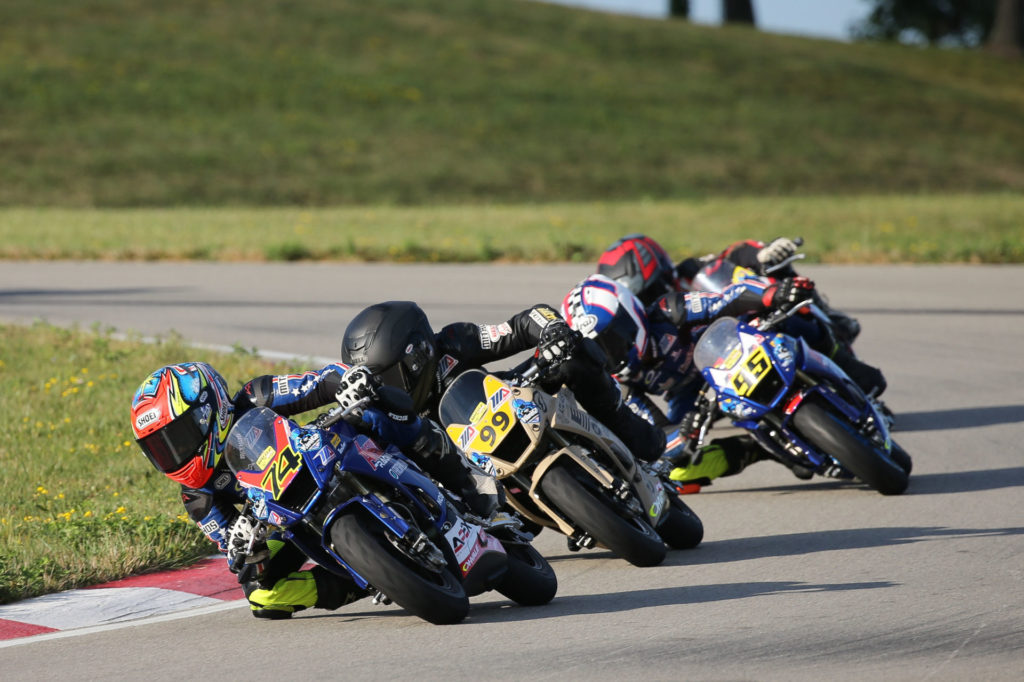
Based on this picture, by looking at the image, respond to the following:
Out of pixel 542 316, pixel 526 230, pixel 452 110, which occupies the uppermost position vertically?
pixel 542 316

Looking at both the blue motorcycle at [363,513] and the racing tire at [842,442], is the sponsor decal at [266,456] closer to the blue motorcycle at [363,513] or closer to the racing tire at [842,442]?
the blue motorcycle at [363,513]

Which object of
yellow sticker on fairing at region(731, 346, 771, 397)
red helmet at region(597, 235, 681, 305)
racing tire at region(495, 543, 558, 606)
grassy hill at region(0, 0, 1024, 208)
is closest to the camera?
racing tire at region(495, 543, 558, 606)

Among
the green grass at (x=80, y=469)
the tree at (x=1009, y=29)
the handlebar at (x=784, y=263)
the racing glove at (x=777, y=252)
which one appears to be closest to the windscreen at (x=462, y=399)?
the green grass at (x=80, y=469)

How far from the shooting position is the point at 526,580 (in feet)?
19.9

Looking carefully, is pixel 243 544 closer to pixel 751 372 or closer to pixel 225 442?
pixel 225 442

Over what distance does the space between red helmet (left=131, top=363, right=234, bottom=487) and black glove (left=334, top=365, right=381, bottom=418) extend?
601mm

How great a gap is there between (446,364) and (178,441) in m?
1.57

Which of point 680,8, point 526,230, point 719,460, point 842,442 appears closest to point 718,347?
point 719,460

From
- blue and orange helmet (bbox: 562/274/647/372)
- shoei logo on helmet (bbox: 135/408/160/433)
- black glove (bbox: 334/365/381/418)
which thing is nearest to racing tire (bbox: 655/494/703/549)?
blue and orange helmet (bbox: 562/274/647/372)

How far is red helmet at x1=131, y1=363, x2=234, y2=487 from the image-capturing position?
18.9ft

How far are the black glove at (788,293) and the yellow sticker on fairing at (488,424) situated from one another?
227 cm

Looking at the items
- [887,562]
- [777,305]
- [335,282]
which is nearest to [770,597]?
[887,562]

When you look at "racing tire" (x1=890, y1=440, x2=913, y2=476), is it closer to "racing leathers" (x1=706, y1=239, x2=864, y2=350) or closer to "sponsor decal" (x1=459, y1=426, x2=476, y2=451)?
"racing leathers" (x1=706, y1=239, x2=864, y2=350)

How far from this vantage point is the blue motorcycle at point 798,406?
7598mm
